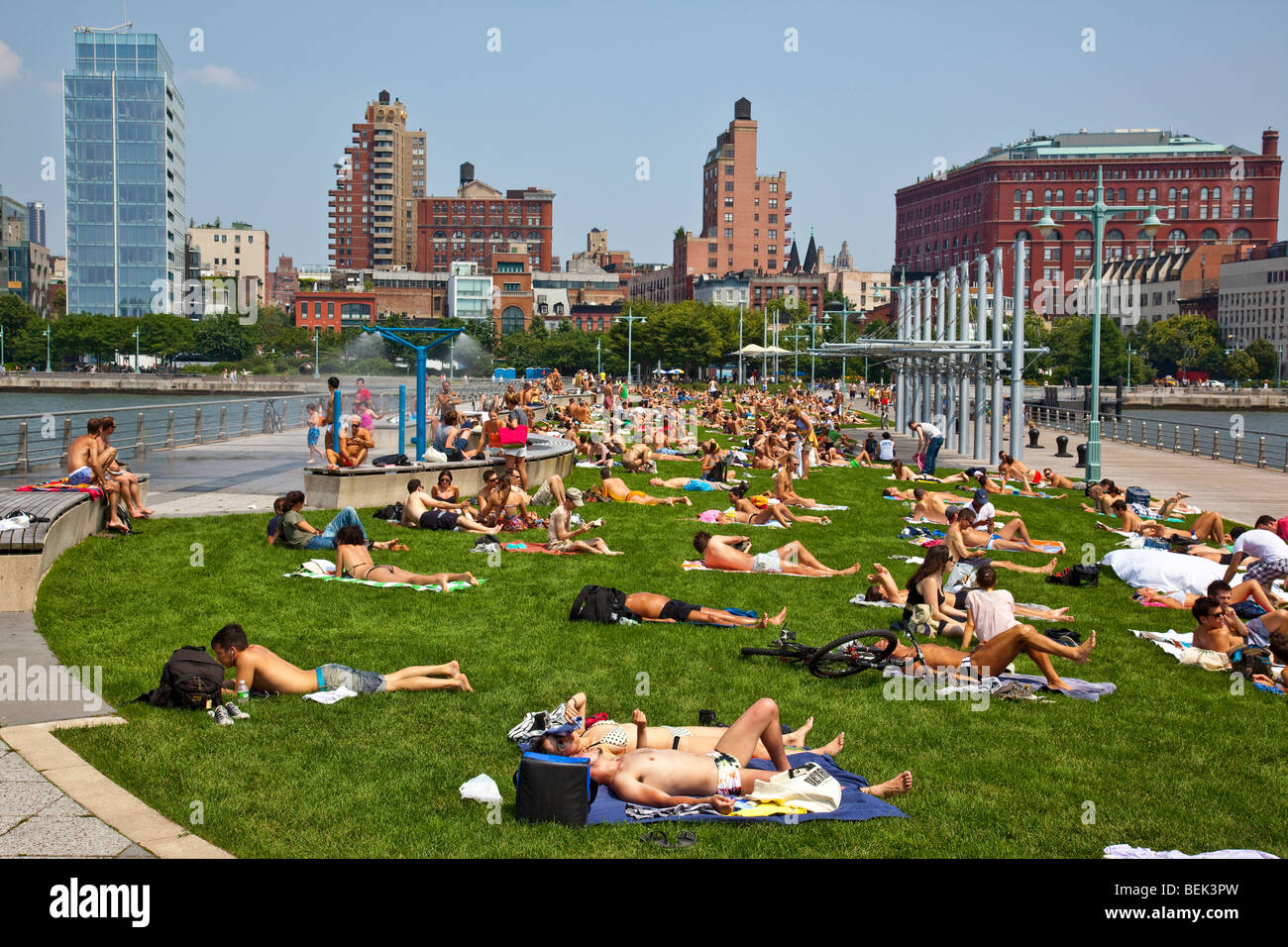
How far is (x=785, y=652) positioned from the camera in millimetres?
10109

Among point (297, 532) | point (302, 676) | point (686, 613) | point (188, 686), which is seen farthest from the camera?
point (297, 532)

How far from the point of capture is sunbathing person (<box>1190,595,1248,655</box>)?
412 inches

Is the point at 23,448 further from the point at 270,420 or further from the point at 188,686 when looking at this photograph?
the point at 270,420

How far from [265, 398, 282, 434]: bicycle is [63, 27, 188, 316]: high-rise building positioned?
12634cm

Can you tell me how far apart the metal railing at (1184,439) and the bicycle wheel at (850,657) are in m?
22.5

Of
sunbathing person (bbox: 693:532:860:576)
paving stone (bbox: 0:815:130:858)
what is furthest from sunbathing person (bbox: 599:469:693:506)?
paving stone (bbox: 0:815:130:858)

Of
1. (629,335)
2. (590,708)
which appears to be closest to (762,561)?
(590,708)

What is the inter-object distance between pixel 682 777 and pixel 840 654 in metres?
3.19

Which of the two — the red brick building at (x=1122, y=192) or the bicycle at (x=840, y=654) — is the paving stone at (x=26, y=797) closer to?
the bicycle at (x=840, y=654)

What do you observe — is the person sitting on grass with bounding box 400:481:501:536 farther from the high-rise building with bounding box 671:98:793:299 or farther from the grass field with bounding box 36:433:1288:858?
the high-rise building with bounding box 671:98:793:299

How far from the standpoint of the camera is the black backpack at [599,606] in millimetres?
11398

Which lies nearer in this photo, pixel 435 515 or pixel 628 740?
pixel 628 740

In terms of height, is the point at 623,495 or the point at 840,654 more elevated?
the point at 623,495

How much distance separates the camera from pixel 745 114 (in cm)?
18612
